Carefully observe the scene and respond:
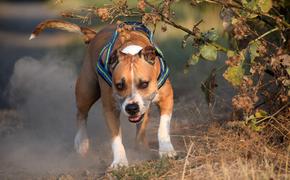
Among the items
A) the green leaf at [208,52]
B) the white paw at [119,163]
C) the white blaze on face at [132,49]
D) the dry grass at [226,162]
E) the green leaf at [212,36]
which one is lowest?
the white paw at [119,163]

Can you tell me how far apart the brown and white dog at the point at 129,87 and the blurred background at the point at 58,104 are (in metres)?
0.53

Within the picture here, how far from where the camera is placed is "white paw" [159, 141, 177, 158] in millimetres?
8335

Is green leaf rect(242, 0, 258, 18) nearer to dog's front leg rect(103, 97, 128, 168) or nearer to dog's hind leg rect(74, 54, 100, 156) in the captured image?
dog's front leg rect(103, 97, 128, 168)

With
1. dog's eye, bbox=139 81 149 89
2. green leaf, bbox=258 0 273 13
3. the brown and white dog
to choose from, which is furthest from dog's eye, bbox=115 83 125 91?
green leaf, bbox=258 0 273 13

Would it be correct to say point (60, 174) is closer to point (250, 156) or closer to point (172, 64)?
point (250, 156)

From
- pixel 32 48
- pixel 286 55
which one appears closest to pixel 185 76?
pixel 286 55

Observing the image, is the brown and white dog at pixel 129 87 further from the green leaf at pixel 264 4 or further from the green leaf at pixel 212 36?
the green leaf at pixel 264 4

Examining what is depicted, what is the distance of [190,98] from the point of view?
1216 centimetres

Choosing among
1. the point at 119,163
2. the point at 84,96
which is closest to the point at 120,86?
the point at 119,163

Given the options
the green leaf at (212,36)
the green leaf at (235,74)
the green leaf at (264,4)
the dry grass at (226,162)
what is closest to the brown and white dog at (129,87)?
the dry grass at (226,162)

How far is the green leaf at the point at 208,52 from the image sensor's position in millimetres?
7766

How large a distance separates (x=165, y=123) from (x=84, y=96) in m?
1.40

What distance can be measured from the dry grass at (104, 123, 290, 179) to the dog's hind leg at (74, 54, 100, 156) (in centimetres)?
165

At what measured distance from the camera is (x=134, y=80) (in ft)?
26.7
